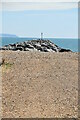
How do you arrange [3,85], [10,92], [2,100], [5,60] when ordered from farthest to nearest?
[5,60] → [3,85] → [10,92] → [2,100]

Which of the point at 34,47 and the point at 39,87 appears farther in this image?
the point at 34,47

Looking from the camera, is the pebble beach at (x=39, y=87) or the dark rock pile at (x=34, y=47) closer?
the pebble beach at (x=39, y=87)

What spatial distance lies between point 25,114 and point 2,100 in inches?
50.5

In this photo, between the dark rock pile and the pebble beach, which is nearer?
the pebble beach

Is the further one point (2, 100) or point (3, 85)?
point (3, 85)

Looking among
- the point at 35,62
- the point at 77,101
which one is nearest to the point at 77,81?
the point at 77,101

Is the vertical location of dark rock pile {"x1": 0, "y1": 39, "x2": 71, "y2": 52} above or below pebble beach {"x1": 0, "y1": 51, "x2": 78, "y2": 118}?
above

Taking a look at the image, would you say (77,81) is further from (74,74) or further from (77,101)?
(77,101)

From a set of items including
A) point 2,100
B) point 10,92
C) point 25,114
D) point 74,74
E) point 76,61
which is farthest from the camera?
point 76,61

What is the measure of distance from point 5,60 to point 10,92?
4.01 metres

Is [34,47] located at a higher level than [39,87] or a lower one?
higher

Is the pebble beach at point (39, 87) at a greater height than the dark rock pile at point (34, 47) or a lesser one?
lesser

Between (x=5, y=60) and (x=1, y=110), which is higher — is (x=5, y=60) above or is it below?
above

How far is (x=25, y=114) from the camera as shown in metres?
8.17
